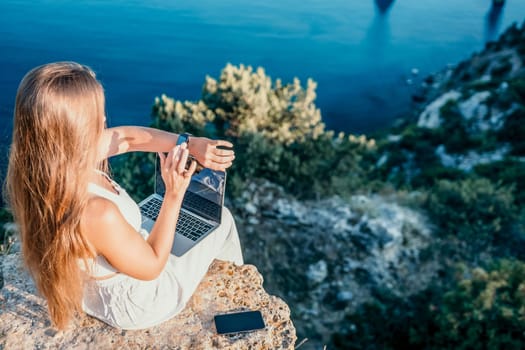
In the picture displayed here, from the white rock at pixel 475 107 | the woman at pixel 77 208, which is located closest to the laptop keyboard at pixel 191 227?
the woman at pixel 77 208

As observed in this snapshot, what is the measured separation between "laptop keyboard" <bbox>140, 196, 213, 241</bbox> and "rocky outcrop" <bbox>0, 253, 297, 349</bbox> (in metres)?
0.29

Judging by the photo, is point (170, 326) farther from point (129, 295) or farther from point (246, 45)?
point (246, 45)

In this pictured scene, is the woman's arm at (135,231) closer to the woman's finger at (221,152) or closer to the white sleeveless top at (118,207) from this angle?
the white sleeveless top at (118,207)

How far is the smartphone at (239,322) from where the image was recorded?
8.02 feet

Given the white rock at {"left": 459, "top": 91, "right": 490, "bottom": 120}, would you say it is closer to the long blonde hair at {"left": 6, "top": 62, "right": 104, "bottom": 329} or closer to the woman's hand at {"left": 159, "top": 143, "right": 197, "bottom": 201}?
the woman's hand at {"left": 159, "top": 143, "right": 197, "bottom": 201}

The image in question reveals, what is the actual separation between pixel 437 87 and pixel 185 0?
52.9ft

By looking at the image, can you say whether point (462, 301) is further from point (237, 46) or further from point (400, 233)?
point (237, 46)

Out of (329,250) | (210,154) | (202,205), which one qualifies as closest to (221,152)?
(210,154)

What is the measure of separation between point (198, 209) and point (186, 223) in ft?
0.42

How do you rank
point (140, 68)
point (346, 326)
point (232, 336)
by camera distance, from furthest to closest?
point (140, 68), point (346, 326), point (232, 336)

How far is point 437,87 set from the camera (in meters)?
25.5

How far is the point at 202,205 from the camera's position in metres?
2.87

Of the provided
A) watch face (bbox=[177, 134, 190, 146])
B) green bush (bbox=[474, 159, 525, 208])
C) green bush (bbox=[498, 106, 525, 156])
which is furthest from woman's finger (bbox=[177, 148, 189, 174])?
green bush (bbox=[498, 106, 525, 156])

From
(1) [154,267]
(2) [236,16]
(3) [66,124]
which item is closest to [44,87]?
(3) [66,124]
